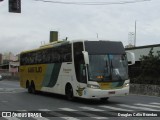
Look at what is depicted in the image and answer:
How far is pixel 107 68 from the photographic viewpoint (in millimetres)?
19938

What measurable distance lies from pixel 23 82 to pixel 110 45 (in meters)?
12.0

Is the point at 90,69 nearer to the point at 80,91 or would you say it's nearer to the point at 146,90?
the point at 80,91

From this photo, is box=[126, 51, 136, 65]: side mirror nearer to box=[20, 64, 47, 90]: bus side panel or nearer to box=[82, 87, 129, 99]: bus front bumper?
box=[82, 87, 129, 99]: bus front bumper

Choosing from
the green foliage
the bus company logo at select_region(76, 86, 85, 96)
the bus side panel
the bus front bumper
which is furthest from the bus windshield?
the green foliage

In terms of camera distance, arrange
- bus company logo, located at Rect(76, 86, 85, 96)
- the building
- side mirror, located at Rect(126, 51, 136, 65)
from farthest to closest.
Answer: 1. the building
2. side mirror, located at Rect(126, 51, 136, 65)
3. bus company logo, located at Rect(76, 86, 85, 96)

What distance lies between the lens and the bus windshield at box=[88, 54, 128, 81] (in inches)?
779

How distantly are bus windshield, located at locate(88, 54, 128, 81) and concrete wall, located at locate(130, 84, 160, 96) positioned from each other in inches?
350

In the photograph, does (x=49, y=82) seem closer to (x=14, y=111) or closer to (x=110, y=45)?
(x=110, y=45)

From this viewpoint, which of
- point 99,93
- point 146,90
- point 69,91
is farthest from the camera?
point 146,90

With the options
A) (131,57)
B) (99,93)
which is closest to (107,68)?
(99,93)

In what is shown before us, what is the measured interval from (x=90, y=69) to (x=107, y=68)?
2.72 feet

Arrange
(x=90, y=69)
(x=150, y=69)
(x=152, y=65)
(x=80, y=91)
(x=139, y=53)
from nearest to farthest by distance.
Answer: (x=90, y=69) → (x=80, y=91) → (x=152, y=65) → (x=150, y=69) → (x=139, y=53)

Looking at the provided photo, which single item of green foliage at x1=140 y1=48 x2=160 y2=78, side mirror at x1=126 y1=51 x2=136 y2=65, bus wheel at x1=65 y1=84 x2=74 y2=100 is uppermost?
side mirror at x1=126 y1=51 x2=136 y2=65

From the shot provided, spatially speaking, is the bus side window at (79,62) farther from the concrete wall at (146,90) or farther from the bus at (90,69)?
the concrete wall at (146,90)
